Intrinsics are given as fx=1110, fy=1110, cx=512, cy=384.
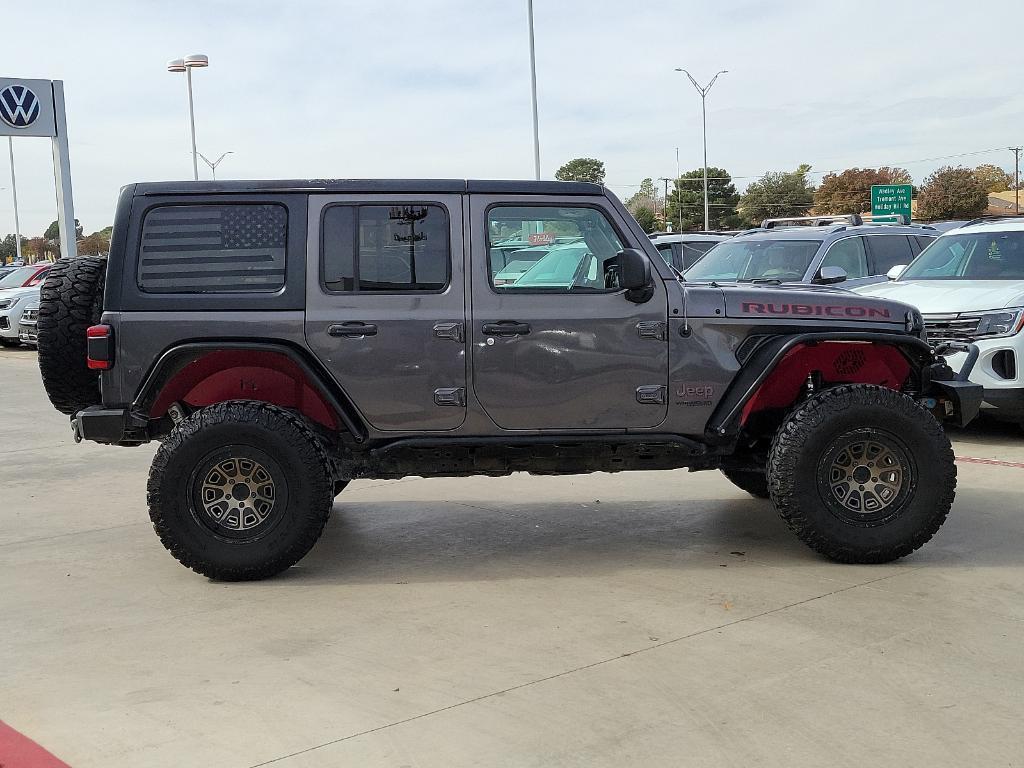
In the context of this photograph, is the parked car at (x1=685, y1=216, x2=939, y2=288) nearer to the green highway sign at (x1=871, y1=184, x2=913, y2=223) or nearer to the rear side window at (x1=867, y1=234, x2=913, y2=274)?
the rear side window at (x1=867, y1=234, x2=913, y2=274)

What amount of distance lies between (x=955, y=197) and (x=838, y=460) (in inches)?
2579

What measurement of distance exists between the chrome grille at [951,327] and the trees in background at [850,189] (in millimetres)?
69970

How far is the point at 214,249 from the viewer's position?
220 inches

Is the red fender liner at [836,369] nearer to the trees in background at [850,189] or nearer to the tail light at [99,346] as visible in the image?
the tail light at [99,346]

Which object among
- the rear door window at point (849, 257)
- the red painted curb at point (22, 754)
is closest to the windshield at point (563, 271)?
the red painted curb at point (22, 754)

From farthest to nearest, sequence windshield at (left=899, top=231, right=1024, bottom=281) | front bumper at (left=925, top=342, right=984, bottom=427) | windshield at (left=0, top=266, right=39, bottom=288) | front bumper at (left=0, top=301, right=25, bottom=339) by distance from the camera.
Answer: windshield at (left=0, top=266, right=39, bottom=288) → front bumper at (left=0, top=301, right=25, bottom=339) → windshield at (left=899, top=231, right=1024, bottom=281) → front bumper at (left=925, top=342, right=984, bottom=427)

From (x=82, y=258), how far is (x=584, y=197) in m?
2.65

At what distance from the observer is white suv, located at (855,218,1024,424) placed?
857 cm

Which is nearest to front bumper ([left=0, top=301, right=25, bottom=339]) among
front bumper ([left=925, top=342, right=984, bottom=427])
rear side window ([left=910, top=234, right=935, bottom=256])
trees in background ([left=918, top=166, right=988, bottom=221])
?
rear side window ([left=910, top=234, right=935, bottom=256])

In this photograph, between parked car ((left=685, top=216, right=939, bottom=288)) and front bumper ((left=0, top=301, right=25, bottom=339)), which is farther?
front bumper ((left=0, top=301, right=25, bottom=339))

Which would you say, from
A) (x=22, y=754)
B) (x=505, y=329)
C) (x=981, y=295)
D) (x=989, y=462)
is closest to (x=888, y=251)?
(x=981, y=295)

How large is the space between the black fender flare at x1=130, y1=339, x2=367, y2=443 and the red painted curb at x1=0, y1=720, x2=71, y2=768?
211cm

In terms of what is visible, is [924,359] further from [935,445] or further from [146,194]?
[146,194]

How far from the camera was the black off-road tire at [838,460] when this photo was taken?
552 centimetres
